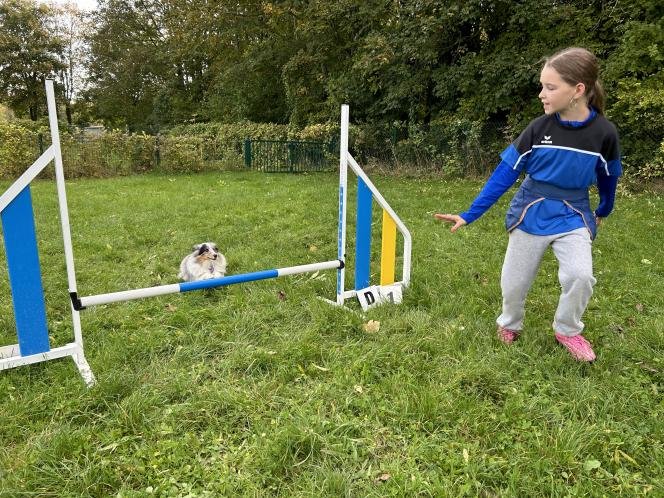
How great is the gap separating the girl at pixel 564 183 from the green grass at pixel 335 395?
18.2 inches

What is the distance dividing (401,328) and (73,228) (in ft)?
15.9

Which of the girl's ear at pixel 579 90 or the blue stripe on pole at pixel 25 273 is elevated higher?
→ the girl's ear at pixel 579 90

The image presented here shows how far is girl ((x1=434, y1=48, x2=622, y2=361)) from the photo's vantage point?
2.53m

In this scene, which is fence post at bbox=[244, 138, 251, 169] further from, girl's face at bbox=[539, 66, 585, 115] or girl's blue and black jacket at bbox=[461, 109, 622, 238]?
girl's face at bbox=[539, 66, 585, 115]

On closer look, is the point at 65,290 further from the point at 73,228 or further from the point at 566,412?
the point at 566,412

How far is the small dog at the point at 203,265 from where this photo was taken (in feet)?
14.0

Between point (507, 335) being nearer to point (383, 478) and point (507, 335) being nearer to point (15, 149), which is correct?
point (383, 478)

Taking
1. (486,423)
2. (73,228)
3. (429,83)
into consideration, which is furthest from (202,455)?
(429,83)

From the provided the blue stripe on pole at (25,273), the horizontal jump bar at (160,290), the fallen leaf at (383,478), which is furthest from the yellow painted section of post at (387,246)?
the blue stripe on pole at (25,273)

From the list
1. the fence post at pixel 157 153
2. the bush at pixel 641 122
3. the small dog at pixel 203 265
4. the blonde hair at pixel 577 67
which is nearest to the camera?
the blonde hair at pixel 577 67

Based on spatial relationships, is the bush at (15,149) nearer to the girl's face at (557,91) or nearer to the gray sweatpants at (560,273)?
the gray sweatpants at (560,273)

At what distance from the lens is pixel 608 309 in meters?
3.62

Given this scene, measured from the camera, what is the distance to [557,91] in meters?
2.50

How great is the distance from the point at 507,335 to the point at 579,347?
417 millimetres
